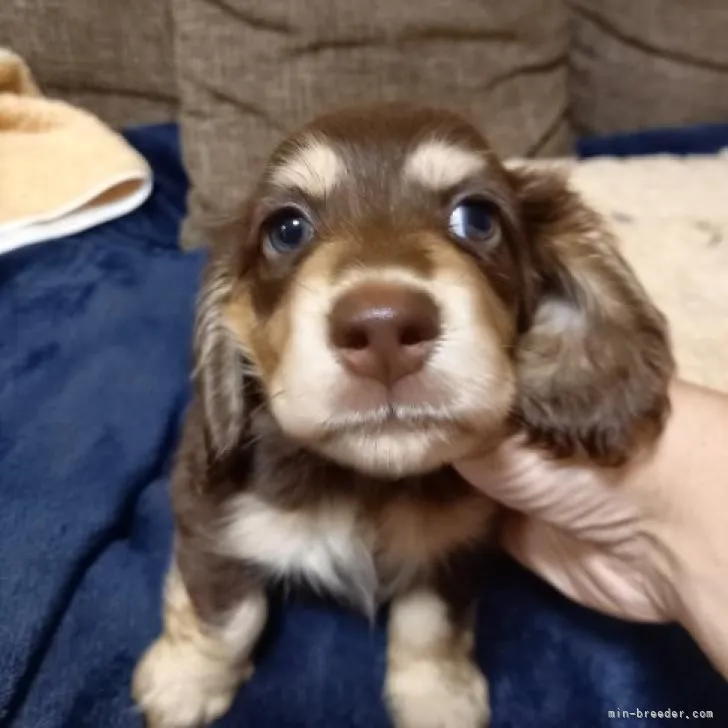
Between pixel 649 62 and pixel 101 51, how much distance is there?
141 cm

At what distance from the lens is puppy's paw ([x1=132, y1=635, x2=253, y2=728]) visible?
142 centimetres

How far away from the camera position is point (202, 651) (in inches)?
57.3

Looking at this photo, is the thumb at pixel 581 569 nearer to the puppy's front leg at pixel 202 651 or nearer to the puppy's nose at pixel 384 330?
the puppy's front leg at pixel 202 651

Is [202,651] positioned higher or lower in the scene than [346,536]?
lower

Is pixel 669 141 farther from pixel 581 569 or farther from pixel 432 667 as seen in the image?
pixel 432 667

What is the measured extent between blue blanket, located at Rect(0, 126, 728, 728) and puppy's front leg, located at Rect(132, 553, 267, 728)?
0.03 m

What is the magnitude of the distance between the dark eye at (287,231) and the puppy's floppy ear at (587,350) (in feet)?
1.04

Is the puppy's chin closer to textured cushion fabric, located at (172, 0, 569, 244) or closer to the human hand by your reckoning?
the human hand

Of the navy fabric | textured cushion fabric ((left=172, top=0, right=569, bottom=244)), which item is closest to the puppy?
textured cushion fabric ((left=172, top=0, right=569, bottom=244))

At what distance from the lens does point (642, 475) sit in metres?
1.25

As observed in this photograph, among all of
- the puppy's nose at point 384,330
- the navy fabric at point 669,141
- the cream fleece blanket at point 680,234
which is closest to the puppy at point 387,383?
the puppy's nose at point 384,330

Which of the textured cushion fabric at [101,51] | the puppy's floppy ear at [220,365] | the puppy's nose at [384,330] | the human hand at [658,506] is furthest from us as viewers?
the textured cushion fabric at [101,51]

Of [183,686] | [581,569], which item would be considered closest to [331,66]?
[581,569]

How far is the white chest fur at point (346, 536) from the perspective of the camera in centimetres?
140
